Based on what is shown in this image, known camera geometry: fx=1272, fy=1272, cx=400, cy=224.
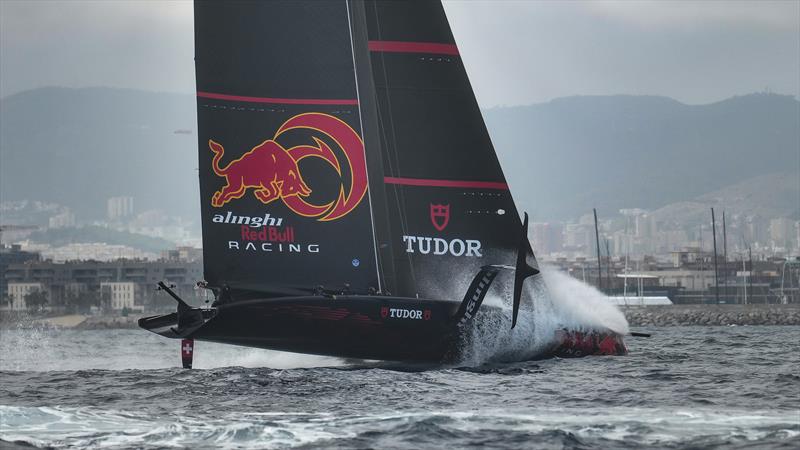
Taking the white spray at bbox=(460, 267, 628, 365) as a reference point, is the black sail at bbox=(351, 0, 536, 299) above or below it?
above

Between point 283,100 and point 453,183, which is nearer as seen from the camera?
point 283,100

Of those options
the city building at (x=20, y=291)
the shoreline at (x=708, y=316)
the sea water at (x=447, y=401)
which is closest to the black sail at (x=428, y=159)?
the sea water at (x=447, y=401)

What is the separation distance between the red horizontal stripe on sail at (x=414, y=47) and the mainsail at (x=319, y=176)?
0.64 m

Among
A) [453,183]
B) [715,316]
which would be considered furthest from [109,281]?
[453,183]

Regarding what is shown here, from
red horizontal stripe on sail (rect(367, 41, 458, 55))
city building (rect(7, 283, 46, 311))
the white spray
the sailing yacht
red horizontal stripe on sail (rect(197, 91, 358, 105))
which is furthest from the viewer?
city building (rect(7, 283, 46, 311))

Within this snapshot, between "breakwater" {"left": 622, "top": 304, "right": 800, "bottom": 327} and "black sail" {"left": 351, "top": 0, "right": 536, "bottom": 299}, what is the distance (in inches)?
1856

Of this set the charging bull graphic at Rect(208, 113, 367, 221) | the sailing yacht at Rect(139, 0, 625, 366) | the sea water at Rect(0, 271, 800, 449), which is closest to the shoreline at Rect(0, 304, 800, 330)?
the sea water at Rect(0, 271, 800, 449)

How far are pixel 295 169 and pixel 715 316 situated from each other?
171ft

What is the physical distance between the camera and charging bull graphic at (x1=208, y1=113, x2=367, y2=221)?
66.5 feet

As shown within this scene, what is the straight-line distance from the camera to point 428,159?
67.9 feet

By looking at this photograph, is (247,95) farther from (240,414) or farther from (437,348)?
(240,414)

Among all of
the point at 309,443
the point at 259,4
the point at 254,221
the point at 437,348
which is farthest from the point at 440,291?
the point at 309,443

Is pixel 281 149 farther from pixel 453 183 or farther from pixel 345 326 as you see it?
pixel 345 326

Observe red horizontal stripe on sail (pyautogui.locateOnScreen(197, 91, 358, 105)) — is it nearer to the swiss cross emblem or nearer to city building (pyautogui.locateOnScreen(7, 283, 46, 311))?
the swiss cross emblem
